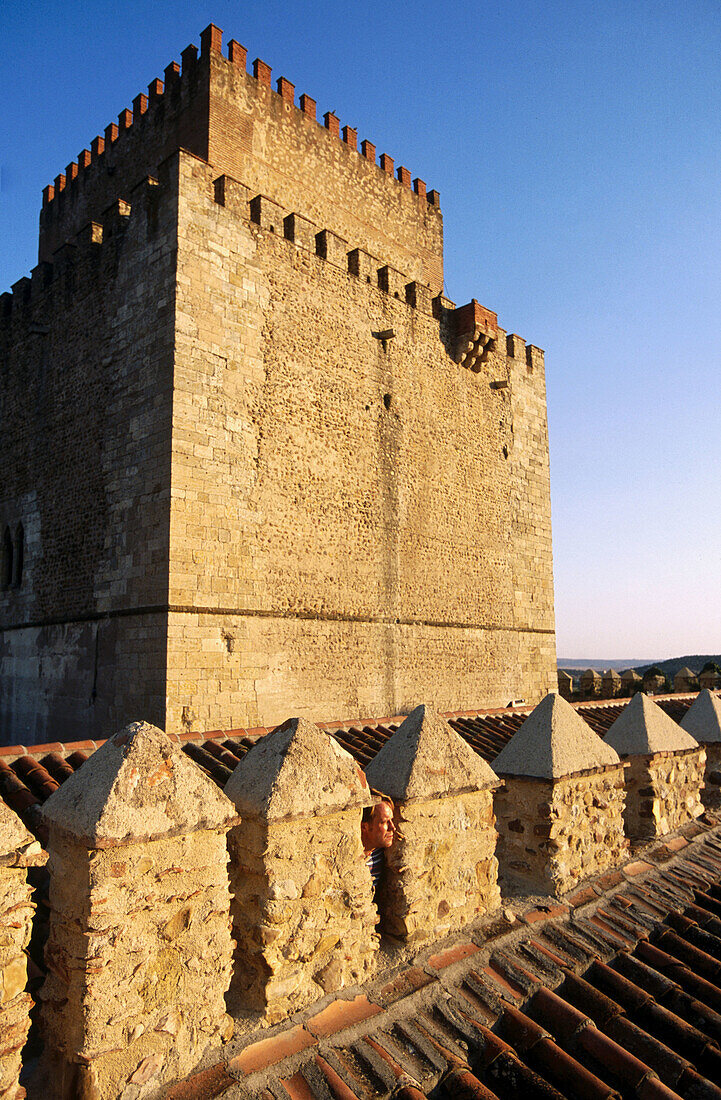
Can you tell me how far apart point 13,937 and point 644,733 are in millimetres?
4148

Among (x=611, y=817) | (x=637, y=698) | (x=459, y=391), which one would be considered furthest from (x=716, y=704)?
(x=459, y=391)

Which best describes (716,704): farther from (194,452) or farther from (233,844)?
(194,452)

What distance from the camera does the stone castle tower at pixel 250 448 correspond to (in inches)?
358

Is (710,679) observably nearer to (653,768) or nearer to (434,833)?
(653,768)

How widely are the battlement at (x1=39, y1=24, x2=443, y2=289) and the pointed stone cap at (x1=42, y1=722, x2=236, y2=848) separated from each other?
436 inches

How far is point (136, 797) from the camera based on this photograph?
2320mm

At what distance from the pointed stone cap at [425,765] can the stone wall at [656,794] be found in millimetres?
1895

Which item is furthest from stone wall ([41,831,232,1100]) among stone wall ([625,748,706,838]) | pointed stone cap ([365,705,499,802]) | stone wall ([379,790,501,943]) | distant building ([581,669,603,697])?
distant building ([581,669,603,697])

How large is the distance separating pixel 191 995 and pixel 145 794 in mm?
696

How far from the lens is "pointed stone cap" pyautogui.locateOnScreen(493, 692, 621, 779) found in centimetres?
386

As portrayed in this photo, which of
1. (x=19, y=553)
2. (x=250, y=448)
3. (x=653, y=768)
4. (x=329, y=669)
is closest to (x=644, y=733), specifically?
(x=653, y=768)

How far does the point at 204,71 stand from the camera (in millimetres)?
11125

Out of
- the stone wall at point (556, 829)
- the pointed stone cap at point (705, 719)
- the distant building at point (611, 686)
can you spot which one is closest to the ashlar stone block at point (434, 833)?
the stone wall at point (556, 829)

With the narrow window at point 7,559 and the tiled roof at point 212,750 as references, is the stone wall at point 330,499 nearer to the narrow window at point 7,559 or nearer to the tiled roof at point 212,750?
the tiled roof at point 212,750
